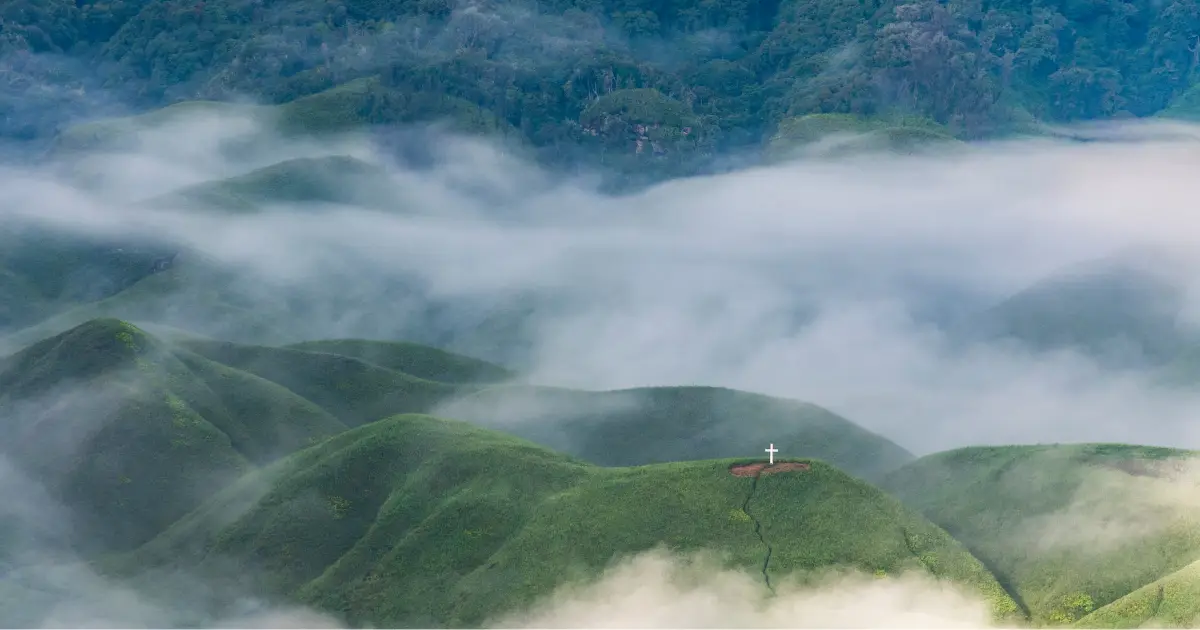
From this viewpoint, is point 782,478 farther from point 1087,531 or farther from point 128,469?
point 128,469

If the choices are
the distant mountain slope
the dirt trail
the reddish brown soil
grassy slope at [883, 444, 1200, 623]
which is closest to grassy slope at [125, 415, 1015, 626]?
the dirt trail

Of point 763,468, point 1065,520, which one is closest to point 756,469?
point 763,468

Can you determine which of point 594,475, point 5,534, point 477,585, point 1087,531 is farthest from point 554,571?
point 5,534

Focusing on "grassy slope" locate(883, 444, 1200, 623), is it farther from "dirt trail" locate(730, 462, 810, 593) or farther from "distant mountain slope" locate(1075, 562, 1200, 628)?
"dirt trail" locate(730, 462, 810, 593)

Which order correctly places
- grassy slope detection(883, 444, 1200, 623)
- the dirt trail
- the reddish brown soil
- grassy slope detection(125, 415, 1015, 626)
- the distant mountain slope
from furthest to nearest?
the reddish brown soil < the dirt trail < grassy slope detection(125, 415, 1015, 626) < grassy slope detection(883, 444, 1200, 623) < the distant mountain slope

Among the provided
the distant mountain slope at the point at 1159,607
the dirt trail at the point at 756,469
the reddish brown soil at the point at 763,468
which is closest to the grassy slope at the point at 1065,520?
the distant mountain slope at the point at 1159,607

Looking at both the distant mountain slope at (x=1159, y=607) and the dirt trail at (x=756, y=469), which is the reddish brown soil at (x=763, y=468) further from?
the distant mountain slope at (x=1159, y=607)

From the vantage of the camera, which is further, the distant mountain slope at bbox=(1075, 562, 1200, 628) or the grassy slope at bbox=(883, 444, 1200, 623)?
the grassy slope at bbox=(883, 444, 1200, 623)
